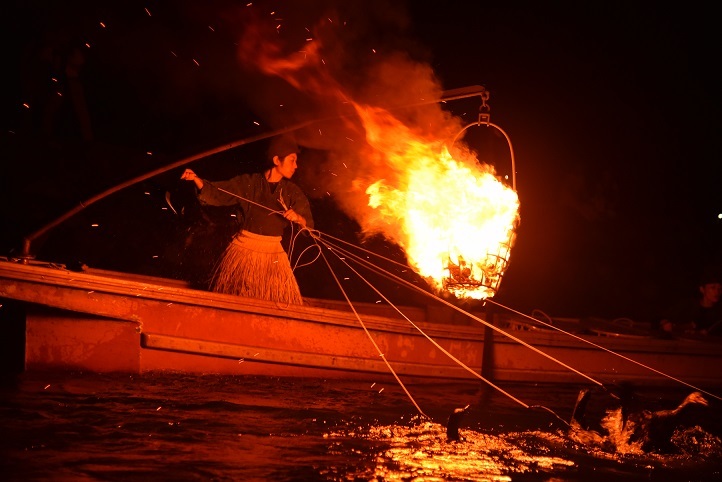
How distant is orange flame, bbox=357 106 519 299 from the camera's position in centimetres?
748

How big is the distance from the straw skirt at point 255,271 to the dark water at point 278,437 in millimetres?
1126

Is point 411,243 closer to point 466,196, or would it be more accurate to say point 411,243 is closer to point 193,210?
point 466,196

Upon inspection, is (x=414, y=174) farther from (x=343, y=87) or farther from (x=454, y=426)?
(x=454, y=426)

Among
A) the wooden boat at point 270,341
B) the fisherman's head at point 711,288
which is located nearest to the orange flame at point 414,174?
the wooden boat at point 270,341

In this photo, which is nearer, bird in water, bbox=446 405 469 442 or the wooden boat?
bird in water, bbox=446 405 469 442

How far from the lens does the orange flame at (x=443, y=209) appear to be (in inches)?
295

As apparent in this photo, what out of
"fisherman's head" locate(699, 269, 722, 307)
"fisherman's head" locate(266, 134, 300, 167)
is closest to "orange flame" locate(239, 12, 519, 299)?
"fisherman's head" locate(266, 134, 300, 167)

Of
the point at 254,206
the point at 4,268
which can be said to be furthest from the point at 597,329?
the point at 4,268

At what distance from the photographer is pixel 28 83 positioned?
42.8ft

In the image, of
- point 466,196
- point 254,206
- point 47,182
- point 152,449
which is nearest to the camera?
point 152,449

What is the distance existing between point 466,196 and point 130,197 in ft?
24.3

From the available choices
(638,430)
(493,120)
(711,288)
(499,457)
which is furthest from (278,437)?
(493,120)

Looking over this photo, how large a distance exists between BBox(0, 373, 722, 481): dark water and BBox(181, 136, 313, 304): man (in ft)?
3.86

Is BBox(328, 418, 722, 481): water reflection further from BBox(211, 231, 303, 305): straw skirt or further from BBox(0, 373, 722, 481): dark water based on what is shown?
BBox(211, 231, 303, 305): straw skirt
